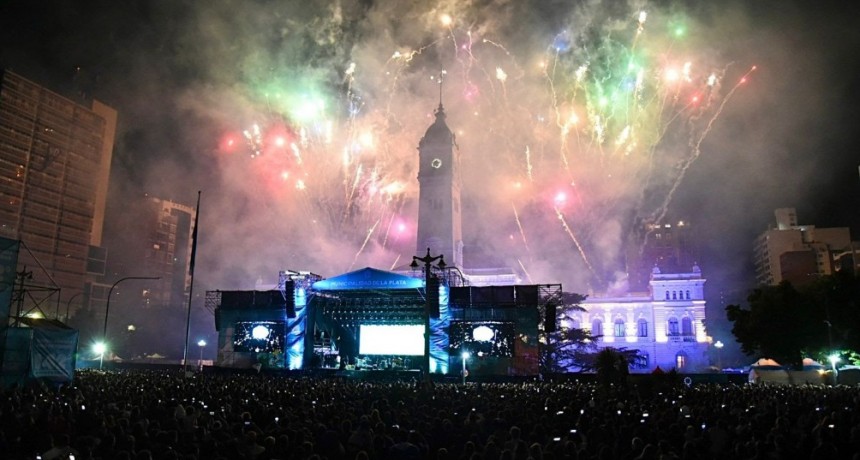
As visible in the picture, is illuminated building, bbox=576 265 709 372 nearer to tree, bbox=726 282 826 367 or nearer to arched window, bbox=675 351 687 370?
arched window, bbox=675 351 687 370

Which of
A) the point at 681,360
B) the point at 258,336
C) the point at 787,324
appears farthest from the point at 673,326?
the point at 258,336

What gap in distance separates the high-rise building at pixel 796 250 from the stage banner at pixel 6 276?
10064 centimetres

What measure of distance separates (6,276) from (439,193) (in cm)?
6165

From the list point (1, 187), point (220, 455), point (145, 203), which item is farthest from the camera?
point (145, 203)

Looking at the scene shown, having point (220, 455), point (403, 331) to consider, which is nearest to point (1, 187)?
point (403, 331)

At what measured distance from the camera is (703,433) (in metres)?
11.7

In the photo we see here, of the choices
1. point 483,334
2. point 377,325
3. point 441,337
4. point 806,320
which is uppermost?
point 806,320

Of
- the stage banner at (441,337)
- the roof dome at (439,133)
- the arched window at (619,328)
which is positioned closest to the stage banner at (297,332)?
the stage banner at (441,337)

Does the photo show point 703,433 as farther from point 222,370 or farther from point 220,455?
point 222,370

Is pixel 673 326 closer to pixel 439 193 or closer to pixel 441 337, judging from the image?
pixel 439 193

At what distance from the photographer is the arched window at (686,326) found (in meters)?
77.9

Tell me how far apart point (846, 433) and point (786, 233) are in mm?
119988

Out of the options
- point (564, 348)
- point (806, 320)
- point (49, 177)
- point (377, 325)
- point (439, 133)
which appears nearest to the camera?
point (806, 320)

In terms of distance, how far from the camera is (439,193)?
8131cm
